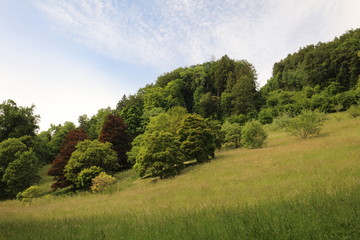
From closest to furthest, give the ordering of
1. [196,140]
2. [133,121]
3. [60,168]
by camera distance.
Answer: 1. [196,140]
2. [60,168]
3. [133,121]

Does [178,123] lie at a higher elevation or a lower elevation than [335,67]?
lower

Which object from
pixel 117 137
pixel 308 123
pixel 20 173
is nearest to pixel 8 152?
pixel 20 173

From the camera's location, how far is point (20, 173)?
3111 centimetres

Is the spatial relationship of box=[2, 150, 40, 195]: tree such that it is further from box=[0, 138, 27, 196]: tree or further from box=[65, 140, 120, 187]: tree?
box=[65, 140, 120, 187]: tree

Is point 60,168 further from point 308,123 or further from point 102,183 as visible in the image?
point 308,123

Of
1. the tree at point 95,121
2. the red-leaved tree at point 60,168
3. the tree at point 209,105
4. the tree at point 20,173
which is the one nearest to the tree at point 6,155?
the tree at point 20,173

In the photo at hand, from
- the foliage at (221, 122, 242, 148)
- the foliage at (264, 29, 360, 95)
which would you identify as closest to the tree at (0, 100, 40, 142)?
the foliage at (221, 122, 242, 148)

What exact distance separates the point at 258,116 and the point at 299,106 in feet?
33.2

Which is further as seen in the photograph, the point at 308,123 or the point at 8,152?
the point at 8,152

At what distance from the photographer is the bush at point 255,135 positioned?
2931 cm

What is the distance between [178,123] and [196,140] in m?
7.35

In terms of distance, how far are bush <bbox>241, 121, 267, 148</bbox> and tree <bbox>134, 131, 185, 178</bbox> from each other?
1137cm

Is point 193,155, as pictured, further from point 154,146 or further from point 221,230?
point 221,230

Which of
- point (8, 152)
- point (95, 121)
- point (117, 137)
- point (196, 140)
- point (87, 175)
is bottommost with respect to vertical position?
point (87, 175)
